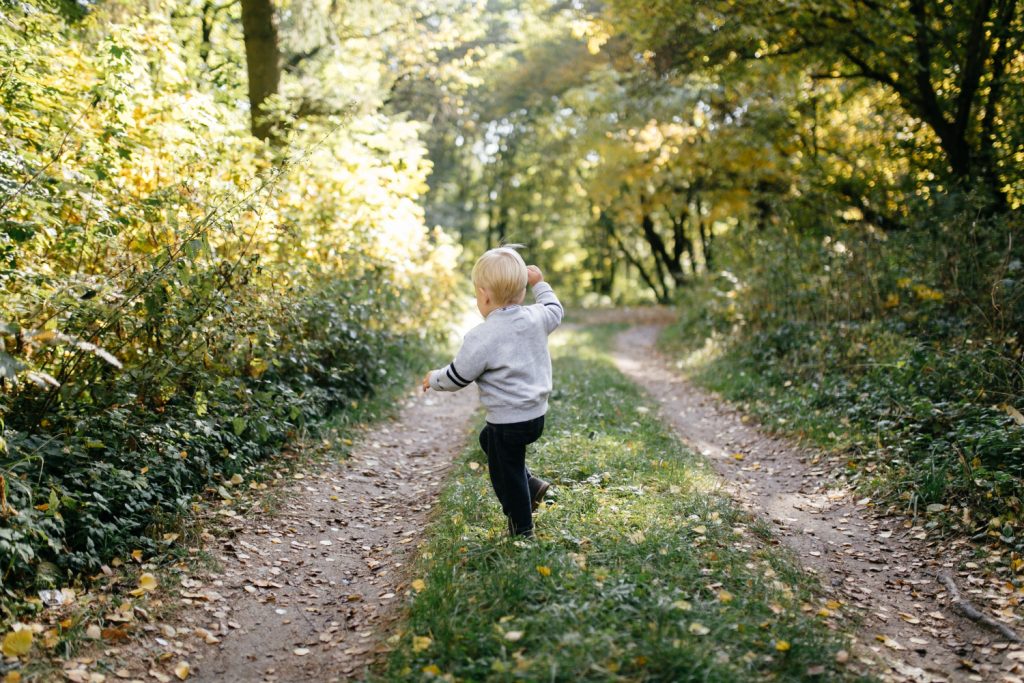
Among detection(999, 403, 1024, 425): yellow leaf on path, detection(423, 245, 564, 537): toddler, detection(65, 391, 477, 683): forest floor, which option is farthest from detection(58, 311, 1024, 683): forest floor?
detection(999, 403, 1024, 425): yellow leaf on path

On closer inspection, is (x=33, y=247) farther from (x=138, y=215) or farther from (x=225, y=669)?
(x=225, y=669)

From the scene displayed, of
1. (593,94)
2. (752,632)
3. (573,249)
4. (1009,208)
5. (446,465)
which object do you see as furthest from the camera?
(573,249)

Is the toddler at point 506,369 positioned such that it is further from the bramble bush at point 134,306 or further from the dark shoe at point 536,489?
the bramble bush at point 134,306

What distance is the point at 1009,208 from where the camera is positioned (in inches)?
407

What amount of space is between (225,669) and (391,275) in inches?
330

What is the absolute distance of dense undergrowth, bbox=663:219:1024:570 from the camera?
18.9 ft

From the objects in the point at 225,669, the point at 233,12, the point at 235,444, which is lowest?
the point at 225,669

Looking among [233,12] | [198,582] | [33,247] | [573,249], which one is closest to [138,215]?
[33,247]

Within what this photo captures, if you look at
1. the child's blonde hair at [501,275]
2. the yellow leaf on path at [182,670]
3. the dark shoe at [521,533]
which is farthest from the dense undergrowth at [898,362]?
the yellow leaf on path at [182,670]

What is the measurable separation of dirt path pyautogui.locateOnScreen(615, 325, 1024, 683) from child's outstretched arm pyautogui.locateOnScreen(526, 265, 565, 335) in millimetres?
2389

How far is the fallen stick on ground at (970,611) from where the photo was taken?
4.08 metres

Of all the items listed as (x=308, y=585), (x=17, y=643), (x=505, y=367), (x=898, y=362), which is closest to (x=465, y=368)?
(x=505, y=367)

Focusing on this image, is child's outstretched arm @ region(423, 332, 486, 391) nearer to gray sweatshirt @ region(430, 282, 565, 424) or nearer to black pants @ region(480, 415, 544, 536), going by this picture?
gray sweatshirt @ region(430, 282, 565, 424)

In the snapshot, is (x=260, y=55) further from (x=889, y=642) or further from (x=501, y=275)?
(x=889, y=642)
